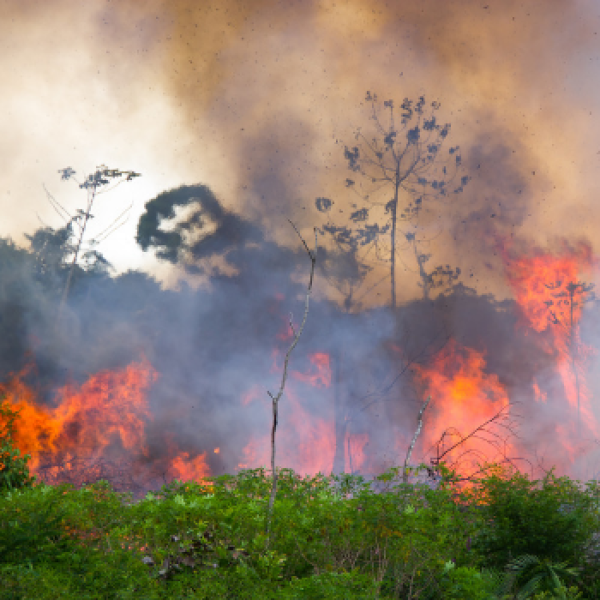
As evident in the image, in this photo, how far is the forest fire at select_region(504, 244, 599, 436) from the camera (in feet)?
55.0

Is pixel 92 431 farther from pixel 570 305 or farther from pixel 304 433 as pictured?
pixel 570 305

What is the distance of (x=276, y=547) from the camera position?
479 centimetres

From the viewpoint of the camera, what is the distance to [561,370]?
16.7m

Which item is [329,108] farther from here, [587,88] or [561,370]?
[561,370]

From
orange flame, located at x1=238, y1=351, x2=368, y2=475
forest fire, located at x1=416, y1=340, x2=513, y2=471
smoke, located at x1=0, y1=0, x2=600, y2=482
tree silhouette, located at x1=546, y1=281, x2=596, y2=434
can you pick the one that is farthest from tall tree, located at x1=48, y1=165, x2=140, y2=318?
tree silhouette, located at x1=546, y1=281, x2=596, y2=434

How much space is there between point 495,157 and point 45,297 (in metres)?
13.6

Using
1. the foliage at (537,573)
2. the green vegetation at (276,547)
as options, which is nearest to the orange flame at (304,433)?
the green vegetation at (276,547)

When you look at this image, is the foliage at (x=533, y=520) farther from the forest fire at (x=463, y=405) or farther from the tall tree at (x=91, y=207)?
the tall tree at (x=91, y=207)

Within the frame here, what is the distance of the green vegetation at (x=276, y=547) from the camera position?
3.80 meters

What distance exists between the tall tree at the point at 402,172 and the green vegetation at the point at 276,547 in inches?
455

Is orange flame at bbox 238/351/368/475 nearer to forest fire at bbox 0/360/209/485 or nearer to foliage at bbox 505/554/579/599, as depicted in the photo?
forest fire at bbox 0/360/209/485

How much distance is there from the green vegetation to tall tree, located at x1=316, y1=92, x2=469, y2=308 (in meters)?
11.6

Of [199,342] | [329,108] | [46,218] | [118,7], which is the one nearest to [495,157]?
[329,108]

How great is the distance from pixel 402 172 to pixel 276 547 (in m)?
14.3
